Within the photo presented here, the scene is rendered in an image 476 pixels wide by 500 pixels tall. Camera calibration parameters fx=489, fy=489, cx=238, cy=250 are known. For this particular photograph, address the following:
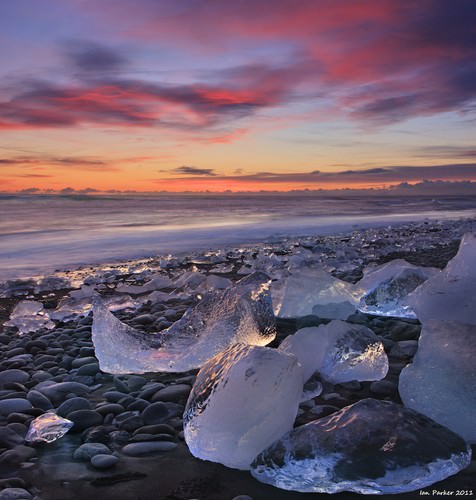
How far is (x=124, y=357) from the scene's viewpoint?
293cm

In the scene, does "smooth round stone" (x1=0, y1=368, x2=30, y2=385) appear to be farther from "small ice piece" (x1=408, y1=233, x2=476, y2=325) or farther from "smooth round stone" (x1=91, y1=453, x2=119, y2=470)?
"small ice piece" (x1=408, y1=233, x2=476, y2=325)

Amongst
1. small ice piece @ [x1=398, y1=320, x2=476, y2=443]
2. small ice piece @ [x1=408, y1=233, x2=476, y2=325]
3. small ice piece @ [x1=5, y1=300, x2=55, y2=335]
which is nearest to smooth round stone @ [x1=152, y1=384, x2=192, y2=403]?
small ice piece @ [x1=398, y1=320, x2=476, y2=443]

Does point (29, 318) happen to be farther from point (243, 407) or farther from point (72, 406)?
point (243, 407)

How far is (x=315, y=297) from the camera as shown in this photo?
368cm

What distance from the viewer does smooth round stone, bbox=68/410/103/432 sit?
7.21 feet

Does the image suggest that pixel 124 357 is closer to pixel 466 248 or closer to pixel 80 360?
pixel 80 360

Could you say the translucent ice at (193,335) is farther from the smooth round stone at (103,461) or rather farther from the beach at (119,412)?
the smooth round stone at (103,461)

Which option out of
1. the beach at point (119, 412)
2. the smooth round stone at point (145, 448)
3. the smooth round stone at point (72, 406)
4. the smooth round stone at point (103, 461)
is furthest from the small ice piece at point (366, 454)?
the smooth round stone at point (72, 406)

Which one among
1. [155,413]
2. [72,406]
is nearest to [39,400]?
[72,406]

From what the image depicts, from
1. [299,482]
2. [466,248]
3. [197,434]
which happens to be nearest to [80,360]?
[197,434]

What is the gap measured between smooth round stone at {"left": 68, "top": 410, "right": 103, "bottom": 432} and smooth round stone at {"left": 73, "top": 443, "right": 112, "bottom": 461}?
0.73ft

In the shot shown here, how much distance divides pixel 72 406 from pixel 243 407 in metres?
0.99

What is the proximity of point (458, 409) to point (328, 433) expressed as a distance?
1.96 feet

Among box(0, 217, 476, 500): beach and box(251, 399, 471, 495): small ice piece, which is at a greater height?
box(251, 399, 471, 495): small ice piece
